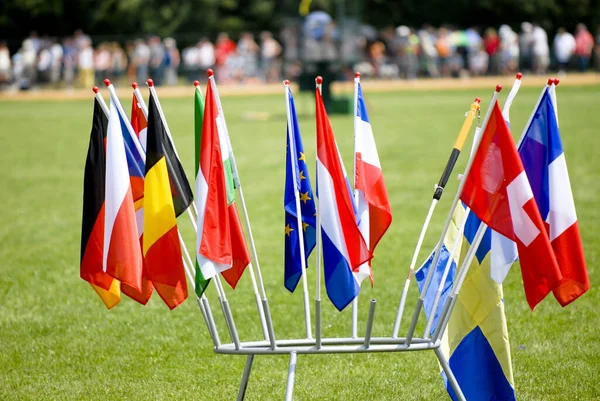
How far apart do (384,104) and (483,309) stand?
94.0 ft

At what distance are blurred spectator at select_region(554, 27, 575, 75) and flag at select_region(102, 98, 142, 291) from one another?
39009mm

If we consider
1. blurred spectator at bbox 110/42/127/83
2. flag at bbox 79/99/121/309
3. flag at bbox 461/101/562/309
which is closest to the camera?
flag at bbox 461/101/562/309

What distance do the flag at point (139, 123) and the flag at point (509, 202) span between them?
1.83 meters

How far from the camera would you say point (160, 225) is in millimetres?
4562

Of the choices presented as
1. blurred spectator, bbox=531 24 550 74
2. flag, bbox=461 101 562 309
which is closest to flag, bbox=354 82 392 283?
flag, bbox=461 101 562 309

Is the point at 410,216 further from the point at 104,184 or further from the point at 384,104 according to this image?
the point at 384,104

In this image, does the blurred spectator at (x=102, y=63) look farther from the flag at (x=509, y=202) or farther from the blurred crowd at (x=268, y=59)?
the flag at (x=509, y=202)

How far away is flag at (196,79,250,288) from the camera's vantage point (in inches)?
174

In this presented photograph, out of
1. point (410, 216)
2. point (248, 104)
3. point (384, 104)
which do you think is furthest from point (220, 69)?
point (410, 216)

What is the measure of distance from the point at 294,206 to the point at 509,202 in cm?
118

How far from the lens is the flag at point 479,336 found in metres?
5.16

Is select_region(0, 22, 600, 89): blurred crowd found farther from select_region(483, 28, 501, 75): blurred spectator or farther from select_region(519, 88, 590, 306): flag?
select_region(519, 88, 590, 306): flag

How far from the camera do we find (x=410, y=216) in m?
12.4

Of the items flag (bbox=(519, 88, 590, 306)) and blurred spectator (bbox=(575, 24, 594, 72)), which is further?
blurred spectator (bbox=(575, 24, 594, 72))
